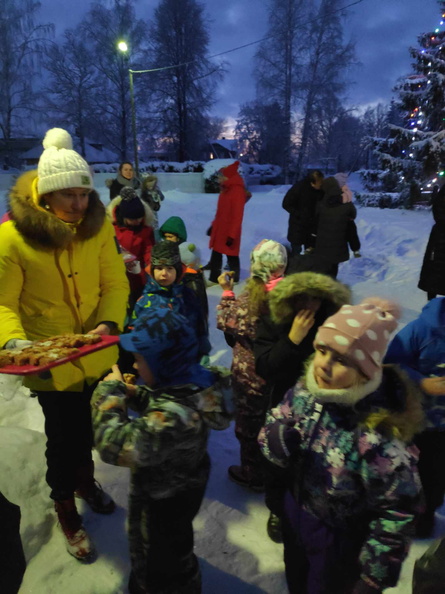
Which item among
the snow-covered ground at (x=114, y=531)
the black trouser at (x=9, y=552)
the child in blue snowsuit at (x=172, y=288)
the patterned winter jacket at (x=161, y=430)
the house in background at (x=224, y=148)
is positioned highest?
the house in background at (x=224, y=148)

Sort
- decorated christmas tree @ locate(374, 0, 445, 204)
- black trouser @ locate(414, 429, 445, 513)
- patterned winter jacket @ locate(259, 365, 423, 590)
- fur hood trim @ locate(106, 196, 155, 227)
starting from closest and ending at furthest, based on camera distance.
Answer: patterned winter jacket @ locate(259, 365, 423, 590) < black trouser @ locate(414, 429, 445, 513) < fur hood trim @ locate(106, 196, 155, 227) < decorated christmas tree @ locate(374, 0, 445, 204)

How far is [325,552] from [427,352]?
3.72ft

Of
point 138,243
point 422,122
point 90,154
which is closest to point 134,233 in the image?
point 138,243

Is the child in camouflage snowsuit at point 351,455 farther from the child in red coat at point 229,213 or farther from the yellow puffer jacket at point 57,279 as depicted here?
the child in red coat at point 229,213

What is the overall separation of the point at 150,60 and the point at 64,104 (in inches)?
272

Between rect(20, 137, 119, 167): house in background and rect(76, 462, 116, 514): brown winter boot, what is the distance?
32.1m

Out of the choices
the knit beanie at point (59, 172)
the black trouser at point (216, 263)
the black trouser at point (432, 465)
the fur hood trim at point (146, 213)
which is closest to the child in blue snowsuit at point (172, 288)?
the knit beanie at point (59, 172)

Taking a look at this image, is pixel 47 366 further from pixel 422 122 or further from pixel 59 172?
pixel 422 122

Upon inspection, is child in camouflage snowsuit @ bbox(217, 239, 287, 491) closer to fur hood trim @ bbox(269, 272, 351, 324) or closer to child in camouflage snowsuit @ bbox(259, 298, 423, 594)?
fur hood trim @ bbox(269, 272, 351, 324)

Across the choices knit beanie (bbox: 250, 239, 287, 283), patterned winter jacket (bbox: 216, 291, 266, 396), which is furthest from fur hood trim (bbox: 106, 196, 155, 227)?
knit beanie (bbox: 250, 239, 287, 283)

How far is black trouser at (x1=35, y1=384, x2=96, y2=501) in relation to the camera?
2.32 metres

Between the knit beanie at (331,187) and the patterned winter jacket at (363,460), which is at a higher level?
the knit beanie at (331,187)

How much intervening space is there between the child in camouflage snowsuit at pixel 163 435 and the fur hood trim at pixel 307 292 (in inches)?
19.8

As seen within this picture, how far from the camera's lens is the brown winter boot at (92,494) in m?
2.68
